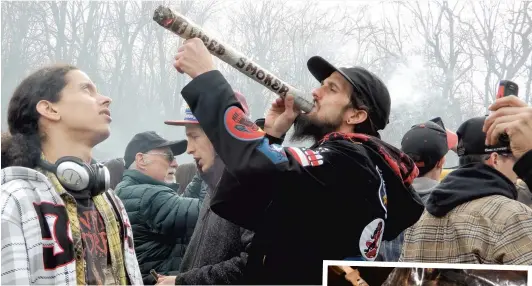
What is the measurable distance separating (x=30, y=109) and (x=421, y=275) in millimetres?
785

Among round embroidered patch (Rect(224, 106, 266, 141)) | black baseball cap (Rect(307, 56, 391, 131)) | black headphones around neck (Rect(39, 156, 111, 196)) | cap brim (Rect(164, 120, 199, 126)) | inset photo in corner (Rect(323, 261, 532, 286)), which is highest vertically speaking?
black baseball cap (Rect(307, 56, 391, 131))

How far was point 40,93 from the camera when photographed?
1230 mm

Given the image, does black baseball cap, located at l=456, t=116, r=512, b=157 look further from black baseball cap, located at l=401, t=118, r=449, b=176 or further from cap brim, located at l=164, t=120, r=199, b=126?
cap brim, located at l=164, t=120, r=199, b=126

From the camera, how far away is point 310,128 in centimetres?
135

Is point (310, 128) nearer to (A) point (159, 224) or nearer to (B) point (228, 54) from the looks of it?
(B) point (228, 54)

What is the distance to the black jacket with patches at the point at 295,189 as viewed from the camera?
43.1 inches

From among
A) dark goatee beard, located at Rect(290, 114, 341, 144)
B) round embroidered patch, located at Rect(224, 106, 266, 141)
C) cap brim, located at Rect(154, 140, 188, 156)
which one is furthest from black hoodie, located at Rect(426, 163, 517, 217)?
cap brim, located at Rect(154, 140, 188, 156)

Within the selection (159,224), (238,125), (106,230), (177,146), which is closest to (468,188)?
(238,125)

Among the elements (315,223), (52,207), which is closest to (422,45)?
(315,223)

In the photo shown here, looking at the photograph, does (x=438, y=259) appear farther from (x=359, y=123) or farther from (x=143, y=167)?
(x=143, y=167)

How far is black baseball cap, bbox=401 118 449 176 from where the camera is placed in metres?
1.77

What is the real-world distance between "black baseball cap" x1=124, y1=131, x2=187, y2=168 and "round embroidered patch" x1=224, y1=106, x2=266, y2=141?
1055 millimetres

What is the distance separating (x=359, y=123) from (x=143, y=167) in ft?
3.21

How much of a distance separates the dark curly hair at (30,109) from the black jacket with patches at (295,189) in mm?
293
